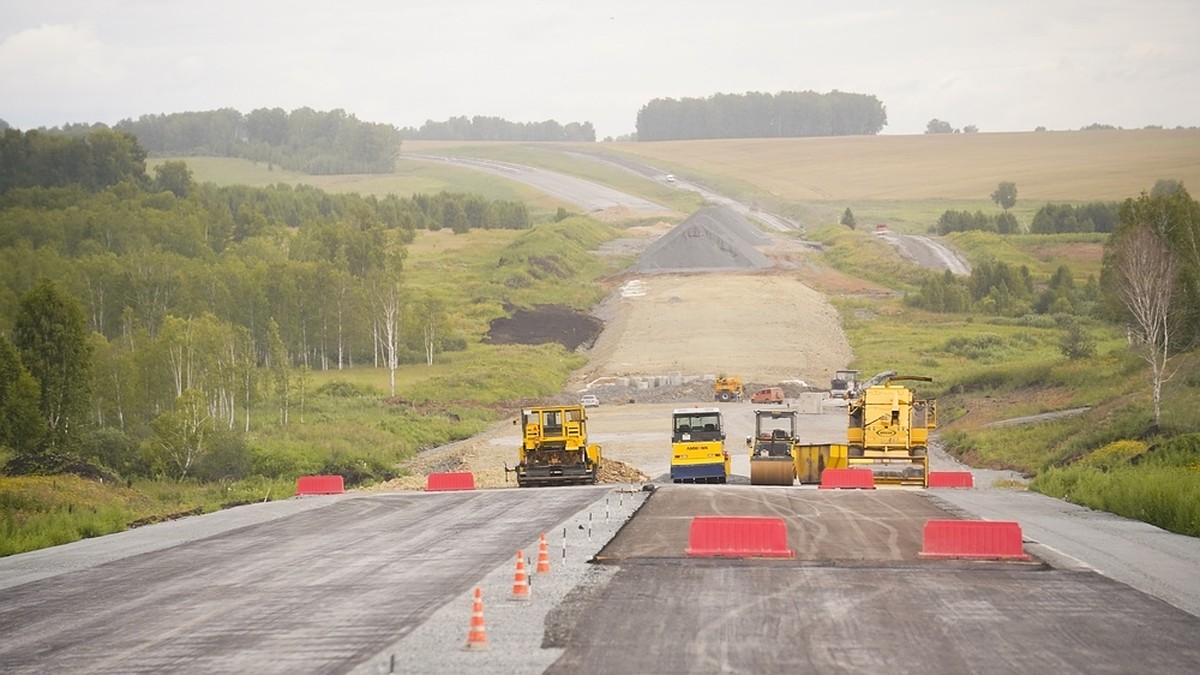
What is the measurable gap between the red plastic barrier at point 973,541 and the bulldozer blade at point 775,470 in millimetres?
20424

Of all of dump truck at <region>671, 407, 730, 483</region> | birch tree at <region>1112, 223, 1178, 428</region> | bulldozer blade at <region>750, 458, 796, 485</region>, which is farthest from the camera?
birch tree at <region>1112, 223, 1178, 428</region>

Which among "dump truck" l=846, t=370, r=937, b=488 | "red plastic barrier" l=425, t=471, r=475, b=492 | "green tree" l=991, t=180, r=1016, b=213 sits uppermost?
"green tree" l=991, t=180, r=1016, b=213

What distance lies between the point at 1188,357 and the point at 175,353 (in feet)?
161

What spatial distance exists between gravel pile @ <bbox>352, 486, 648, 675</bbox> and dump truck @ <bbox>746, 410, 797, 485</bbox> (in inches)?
748

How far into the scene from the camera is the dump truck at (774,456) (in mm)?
48188

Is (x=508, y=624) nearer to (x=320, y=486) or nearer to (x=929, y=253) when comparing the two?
(x=320, y=486)

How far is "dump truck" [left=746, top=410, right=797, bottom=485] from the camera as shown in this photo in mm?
48188

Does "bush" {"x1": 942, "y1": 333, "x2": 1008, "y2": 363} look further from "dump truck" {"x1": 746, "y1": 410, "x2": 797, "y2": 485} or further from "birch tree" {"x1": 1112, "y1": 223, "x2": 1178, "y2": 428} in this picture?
"dump truck" {"x1": 746, "y1": 410, "x2": 797, "y2": 485}

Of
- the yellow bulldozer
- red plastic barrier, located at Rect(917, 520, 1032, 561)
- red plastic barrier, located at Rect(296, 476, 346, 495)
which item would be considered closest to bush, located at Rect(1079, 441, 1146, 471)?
the yellow bulldozer

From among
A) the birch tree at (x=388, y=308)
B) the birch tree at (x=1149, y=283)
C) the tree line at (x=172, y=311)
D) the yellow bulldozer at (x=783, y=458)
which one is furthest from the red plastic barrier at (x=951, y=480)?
the birch tree at (x=388, y=308)

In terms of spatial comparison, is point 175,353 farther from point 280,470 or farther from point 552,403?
point 552,403

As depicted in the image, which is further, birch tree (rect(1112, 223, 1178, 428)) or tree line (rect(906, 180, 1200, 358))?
tree line (rect(906, 180, 1200, 358))

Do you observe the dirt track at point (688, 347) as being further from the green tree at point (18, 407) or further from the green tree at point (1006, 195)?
the green tree at point (1006, 195)

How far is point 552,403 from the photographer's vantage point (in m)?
86.1
